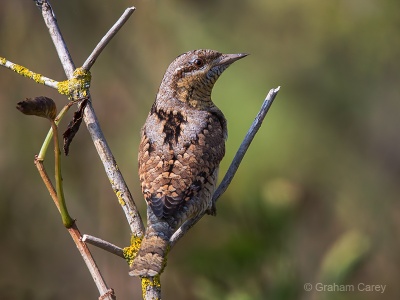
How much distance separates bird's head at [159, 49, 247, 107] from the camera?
4312mm

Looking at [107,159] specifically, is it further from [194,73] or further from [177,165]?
[194,73]

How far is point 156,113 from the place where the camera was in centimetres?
423

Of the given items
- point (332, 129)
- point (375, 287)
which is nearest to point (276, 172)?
point (332, 129)

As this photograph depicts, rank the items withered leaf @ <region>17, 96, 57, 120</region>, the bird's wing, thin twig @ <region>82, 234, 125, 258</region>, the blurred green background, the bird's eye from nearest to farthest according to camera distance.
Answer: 1. withered leaf @ <region>17, 96, 57, 120</region>
2. thin twig @ <region>82, 234, 125, 258</region>
3. the bird's wing
4. the bird's eye
5. the blurred green background

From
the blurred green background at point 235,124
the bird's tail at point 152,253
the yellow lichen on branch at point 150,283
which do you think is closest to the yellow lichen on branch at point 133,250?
the bird's tail at point 152,253

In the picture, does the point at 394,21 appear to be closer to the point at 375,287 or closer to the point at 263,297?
the point at 375,287

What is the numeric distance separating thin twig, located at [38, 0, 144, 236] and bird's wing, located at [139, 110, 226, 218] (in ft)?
1.69

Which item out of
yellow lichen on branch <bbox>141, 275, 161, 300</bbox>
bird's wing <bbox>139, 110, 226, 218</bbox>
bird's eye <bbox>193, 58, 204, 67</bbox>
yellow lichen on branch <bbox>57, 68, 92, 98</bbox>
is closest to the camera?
yellow lichen on branch <bbox>141, 275, 161, 300</bbox>

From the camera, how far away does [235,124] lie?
6359 millimetres

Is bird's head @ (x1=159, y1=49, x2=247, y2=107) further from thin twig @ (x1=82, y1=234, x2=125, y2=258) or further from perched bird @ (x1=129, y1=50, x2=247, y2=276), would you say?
thin twig @ (x1=82, y1=234, x2=125, y2=258)

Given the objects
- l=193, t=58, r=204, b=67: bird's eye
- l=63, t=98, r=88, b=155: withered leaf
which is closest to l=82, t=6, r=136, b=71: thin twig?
l=63, t=98, r=88, b=155: withered leaf

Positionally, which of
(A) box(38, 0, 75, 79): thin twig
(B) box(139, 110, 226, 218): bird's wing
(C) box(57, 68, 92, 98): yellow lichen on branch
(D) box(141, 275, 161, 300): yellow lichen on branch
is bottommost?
(D) box(141, 275, 161, 300): yellow lichen on branch

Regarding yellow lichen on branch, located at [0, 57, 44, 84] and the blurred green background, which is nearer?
yellow lichen on branch, located at [0, 57, 44, 84]

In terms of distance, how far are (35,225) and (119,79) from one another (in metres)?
1.58
